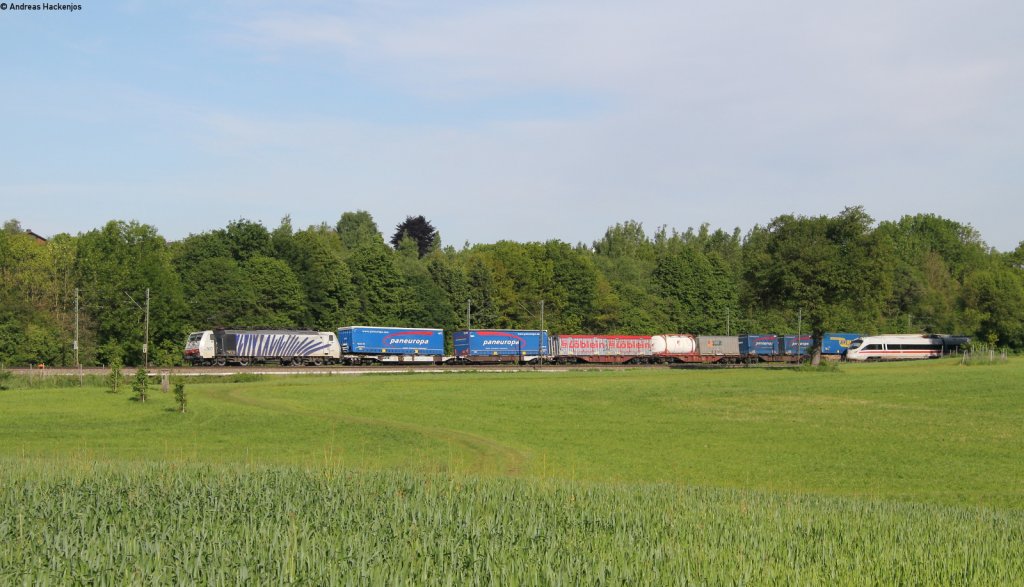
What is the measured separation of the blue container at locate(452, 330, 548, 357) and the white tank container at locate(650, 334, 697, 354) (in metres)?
15.3

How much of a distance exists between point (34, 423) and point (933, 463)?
35.7m

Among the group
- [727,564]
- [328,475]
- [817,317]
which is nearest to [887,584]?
[727,564]

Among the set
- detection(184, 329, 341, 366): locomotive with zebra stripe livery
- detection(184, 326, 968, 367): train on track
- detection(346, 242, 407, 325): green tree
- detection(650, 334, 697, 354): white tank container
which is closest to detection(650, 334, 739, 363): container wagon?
detection(650, 334, 697, 354): white tank container

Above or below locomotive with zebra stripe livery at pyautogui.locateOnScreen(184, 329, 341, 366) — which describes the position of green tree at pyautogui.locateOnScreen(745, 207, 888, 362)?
above

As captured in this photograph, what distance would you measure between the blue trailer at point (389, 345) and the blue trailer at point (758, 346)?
42302mm

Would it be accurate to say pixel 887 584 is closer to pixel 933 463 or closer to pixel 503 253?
pixel 933 463

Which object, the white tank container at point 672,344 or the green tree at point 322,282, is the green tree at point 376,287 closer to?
the green tree at point 322,282

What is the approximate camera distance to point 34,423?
3831 centimetres

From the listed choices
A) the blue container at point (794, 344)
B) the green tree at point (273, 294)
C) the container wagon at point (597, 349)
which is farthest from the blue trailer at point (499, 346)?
the blue container at point (794, 344)

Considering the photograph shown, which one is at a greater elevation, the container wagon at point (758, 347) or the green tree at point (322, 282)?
the green tree at point (322, 282)

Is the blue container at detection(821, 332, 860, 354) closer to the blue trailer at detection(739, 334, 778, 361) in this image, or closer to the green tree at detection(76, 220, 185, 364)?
the blue trailer at detection(739, 334, 778, 361)

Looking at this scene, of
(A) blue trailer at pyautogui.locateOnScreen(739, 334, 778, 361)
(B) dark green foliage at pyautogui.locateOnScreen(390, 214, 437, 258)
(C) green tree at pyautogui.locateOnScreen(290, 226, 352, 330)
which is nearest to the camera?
(C) green tree at pyautogui.locateOnScreen(290, 226, 352, 330)

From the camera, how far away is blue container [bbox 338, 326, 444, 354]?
9500cm

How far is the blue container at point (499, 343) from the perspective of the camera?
10062cm
